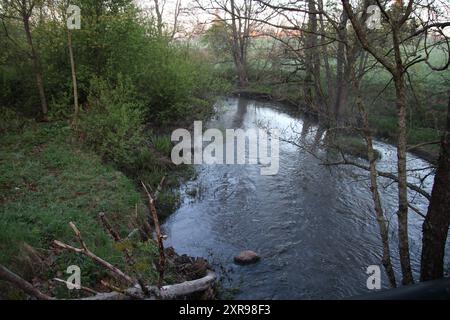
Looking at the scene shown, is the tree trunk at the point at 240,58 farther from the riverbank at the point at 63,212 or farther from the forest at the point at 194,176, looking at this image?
the riverbank at the point at 63,212

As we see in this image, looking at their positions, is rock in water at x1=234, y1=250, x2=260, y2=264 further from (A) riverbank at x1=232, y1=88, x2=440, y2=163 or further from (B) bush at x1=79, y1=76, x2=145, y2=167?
(A) riverbank at x1=232, y1=88, x2=440, y2=163

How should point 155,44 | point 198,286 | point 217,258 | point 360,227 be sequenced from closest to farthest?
point 198,286
point 217,258
point 360,227
point 155,44

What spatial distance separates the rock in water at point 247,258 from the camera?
22.9ft

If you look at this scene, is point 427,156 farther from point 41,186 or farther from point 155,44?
point 41,186

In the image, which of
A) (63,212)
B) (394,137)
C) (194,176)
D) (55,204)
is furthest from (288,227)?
(394,137)

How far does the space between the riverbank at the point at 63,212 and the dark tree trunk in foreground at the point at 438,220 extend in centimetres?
350

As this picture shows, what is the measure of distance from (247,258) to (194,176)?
15.6ft

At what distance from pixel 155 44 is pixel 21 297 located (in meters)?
11.7

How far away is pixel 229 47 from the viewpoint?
29.5 meters

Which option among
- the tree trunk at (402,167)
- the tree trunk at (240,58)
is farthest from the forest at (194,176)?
the tree trunk at (240,58)

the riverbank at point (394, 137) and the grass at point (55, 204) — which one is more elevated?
the riverbank at point (394, 137)

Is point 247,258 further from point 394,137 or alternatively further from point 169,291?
point 394,137
